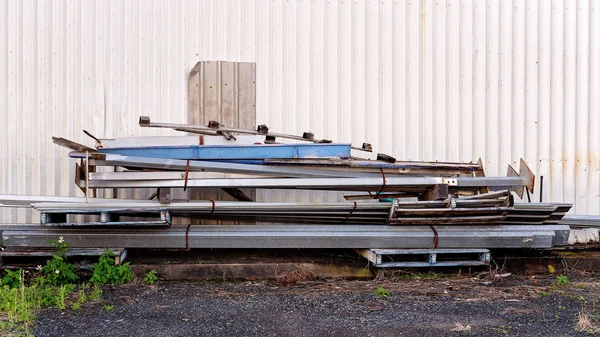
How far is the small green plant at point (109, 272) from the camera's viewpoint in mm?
5613

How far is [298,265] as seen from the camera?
605 cm

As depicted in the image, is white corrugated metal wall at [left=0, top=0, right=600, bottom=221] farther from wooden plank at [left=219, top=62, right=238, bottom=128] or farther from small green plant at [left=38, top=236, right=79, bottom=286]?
small green plant at [left=38, top=236, right=79, bottom=286]

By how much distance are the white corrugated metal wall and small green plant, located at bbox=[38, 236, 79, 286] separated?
3.84 ft

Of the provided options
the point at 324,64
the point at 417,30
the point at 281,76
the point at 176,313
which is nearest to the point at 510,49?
the point at 417,30

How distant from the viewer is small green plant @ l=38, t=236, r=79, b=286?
18.2 ft

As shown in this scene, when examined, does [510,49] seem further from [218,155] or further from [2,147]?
[2,147]

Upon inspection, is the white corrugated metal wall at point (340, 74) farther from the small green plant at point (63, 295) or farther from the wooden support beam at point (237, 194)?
the small green plant at point (63, 295)

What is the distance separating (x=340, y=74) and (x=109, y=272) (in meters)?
3.48

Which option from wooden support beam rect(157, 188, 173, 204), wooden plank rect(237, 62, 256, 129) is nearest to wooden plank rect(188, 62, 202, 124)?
wooden plank rect(237, 62, 256, 129)

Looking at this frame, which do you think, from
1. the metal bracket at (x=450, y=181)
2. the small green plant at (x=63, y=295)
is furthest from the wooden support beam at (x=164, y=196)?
the metal bracket at (x=450, y=181)

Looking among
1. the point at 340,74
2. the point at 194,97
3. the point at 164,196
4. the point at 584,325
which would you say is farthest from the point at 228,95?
the point at 584,325

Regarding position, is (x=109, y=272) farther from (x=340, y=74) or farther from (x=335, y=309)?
(x=340, y=74)

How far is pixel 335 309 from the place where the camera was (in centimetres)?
493

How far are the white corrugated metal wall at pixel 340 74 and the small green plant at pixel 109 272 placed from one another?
4.43 ft
